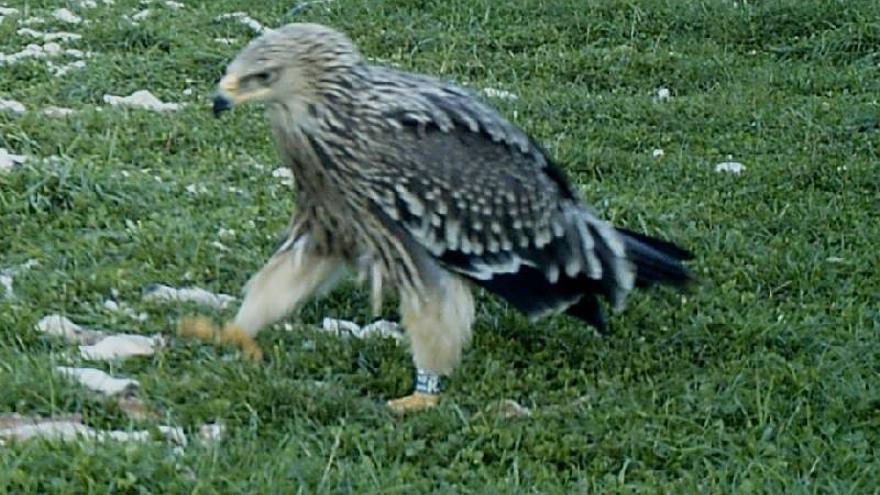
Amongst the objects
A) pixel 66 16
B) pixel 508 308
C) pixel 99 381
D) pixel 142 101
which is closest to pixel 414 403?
pixel 99 381

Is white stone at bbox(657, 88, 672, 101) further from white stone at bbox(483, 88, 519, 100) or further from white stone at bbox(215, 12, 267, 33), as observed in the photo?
white stone at bbox(215, 12, 267, 33)

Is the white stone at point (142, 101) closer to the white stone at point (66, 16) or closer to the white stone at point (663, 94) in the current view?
the white stone at point (66, 16)

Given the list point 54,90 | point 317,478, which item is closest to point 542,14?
point 54,90

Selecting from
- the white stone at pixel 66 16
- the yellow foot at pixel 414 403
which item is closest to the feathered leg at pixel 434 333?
the yellow foot at pixel 414 403

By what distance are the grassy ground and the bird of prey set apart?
9.0 inches

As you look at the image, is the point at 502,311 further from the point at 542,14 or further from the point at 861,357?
the point at 542,14

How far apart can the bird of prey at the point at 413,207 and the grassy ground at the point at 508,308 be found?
0.23 m

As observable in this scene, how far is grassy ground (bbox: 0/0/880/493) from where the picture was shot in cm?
483

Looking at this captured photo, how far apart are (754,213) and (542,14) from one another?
488 cm

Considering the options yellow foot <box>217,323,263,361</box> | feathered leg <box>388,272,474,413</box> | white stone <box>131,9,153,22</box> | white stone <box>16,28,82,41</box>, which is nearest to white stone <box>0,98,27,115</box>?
white stone <box>16,28,82,41</box>

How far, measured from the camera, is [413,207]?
5.39 metres

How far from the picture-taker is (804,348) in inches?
238

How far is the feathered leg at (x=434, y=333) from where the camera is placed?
17.7ft

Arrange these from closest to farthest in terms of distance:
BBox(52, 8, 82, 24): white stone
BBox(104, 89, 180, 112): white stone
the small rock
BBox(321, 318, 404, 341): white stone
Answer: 1. the small rock
2. BBox(321, 318, 404, 341): white stone
3. BBox(104, 89, 180, 112): white stone
4. BBox(52, 8, 82, 24): white stone
